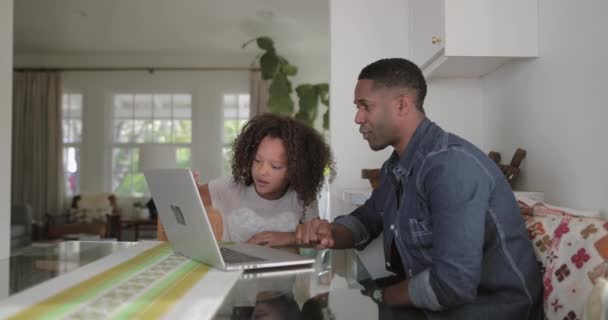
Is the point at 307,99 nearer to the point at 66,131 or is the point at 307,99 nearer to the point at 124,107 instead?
the point at 124,107

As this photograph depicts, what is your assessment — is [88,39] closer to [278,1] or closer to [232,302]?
[278,1]

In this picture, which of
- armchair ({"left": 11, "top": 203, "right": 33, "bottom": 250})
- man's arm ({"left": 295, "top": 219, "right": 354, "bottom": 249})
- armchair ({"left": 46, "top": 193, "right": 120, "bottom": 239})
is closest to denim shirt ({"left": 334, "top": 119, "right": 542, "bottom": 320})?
man's arm ({"left": 295, "top": 219, "right": 354, "bottom": 249})

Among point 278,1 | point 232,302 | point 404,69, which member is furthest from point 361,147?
point 278,1

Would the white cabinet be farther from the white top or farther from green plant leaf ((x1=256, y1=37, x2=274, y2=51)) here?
green plant leaf ((x1=256, y1=37, x2=274, y2=51))

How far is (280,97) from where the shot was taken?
502cm

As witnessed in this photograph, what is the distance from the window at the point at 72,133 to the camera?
769 cm

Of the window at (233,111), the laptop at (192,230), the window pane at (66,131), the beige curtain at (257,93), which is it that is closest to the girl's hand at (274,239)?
the laptop at (192,230)

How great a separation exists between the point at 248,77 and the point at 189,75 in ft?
2.78

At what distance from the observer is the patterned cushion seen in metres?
1.07

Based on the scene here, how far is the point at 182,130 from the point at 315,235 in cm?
652

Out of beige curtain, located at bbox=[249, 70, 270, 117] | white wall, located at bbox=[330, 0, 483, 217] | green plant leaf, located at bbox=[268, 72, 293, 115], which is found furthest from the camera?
beige curtain, located at bbox=[249, 70, 270, 117]

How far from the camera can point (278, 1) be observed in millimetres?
5230

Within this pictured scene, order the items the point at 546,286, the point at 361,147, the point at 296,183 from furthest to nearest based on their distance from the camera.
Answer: the point at 361,147 → the point at 296,183 → the point at 546,286

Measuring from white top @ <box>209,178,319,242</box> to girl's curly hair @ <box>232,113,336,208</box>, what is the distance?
4cm
